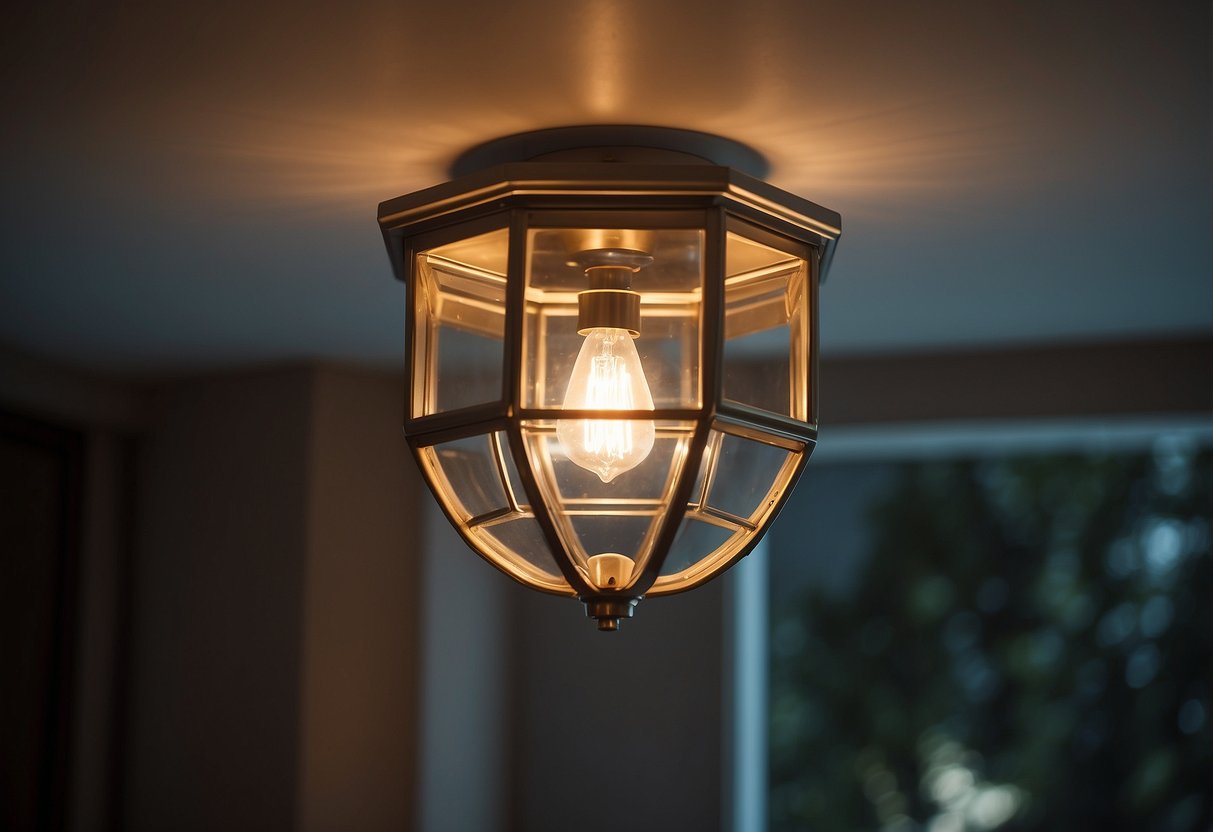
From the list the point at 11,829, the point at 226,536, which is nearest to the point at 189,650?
the point at 226,536

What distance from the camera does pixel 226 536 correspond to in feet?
9.33

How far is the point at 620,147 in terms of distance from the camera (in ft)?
5.21

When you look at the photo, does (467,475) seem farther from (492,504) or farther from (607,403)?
(607,403)

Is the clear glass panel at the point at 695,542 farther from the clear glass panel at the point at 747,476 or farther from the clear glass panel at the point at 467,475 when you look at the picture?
the clear glass panel at the point at 467,475

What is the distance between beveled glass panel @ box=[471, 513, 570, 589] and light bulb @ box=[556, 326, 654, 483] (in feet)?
0.32

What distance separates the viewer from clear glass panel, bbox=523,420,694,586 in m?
1.44

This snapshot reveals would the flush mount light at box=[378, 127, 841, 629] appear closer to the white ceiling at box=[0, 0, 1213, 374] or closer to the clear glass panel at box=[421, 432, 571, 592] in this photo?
the clear glass panel at box=[421, 432, 571, 592]

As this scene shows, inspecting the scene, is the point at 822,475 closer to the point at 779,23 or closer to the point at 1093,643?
the point at 1093,643

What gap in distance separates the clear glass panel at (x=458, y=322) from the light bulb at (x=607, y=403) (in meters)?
0.09

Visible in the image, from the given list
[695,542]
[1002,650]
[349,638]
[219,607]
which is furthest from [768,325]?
[1002,650]

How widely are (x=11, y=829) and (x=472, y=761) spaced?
0.90 meters

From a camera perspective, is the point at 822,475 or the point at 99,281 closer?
the point at 99,281

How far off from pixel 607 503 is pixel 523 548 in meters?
0.11

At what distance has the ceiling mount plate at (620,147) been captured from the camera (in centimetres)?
156
